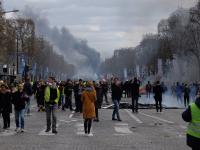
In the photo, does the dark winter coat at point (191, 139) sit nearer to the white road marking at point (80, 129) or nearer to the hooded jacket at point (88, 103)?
the hooded jacket at point (88, 103)

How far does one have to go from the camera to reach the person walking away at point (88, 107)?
21875mm

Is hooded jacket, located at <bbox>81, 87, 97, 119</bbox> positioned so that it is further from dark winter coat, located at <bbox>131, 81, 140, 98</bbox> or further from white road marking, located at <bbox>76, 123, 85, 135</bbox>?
dark winter coat, located at <bbox>131, 81, 140, 98</bbox>

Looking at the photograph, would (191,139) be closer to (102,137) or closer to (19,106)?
(102,137)

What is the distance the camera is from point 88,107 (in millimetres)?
22000

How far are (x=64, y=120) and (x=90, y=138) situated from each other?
900 centimetres

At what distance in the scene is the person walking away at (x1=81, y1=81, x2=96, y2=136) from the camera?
2188 centimetres

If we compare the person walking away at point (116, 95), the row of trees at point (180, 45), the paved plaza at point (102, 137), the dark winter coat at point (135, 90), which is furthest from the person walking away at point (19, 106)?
the row of trees at point (180, 45)

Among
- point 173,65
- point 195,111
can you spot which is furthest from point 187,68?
point 195,111

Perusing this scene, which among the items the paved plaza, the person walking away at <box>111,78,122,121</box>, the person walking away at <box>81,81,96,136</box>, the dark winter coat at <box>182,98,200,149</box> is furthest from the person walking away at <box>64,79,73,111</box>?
the dark winter coat at <box>182,98,200,149</box>

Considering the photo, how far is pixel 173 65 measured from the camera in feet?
380

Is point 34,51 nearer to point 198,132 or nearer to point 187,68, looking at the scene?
point 187,68

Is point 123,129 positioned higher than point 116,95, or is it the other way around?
point 116,95

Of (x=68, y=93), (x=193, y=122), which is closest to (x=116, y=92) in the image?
(x=68, y=93)

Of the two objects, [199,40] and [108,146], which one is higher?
[199,40]
